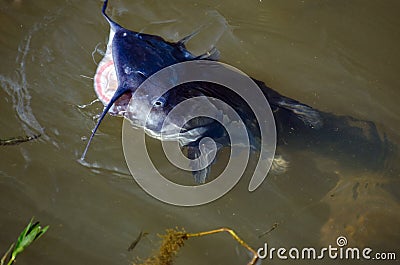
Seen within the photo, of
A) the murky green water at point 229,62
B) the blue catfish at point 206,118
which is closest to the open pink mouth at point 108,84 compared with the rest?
the blue catfish at point 206,118

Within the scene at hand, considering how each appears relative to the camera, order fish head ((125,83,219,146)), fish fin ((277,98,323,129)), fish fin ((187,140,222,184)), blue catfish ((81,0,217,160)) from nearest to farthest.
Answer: blue catfish ((81,0,217,160)), fish head ((125,83,219,146)), fish fin ((187,140,222,184)), fish fin ((277,98,323,129))

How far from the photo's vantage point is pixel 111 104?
294 cm

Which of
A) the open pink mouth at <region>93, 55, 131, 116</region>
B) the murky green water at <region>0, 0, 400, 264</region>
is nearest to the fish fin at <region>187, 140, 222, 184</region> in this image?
the murky green water at <region>0, 0, 400, 264</region>

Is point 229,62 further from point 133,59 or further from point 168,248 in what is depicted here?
point 168,248

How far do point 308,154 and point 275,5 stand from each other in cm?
149

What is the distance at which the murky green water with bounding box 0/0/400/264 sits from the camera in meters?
3.86

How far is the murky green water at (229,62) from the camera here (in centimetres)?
386

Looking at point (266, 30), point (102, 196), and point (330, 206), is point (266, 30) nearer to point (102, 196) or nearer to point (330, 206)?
point (330, 206)

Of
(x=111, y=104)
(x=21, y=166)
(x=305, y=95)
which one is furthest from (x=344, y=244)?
(x=21, y=166)

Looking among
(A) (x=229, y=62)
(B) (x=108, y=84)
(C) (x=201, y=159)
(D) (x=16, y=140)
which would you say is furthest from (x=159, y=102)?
(D) (x=16, y=140)

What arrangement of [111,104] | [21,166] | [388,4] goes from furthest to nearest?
[388,4] < [21,166] < [111,104]

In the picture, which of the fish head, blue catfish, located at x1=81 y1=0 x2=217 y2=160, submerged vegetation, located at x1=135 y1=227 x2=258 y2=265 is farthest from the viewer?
submerged vegetation, located at x1=135 y1=227 x2=258 y2=265

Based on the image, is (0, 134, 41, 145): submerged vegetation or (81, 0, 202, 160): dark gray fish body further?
(0, 134, 41, 145): submerged vegetation

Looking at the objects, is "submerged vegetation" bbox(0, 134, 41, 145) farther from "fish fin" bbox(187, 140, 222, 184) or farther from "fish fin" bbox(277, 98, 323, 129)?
"fish fin" bbox(277, 98, 323, 129)
